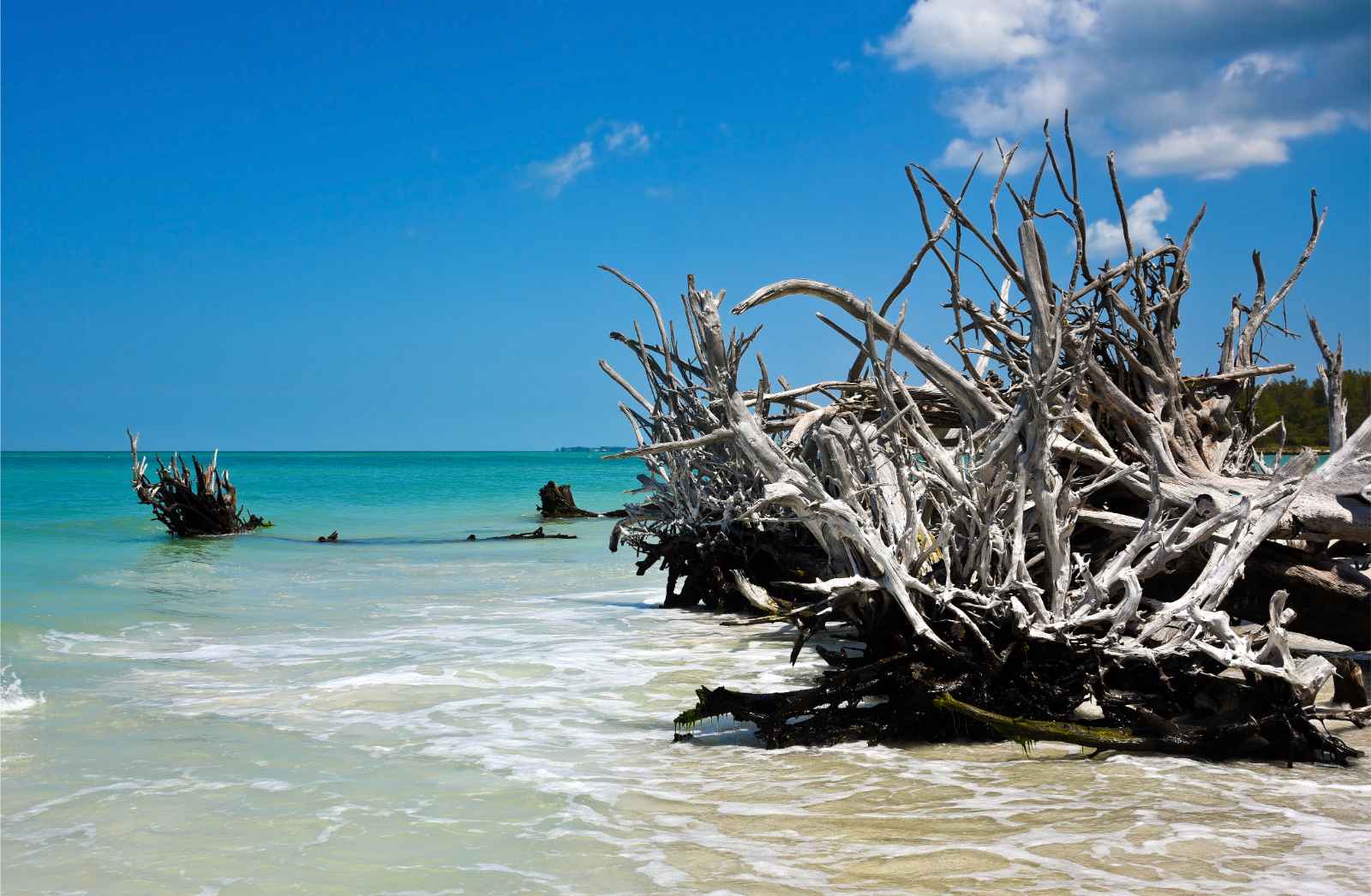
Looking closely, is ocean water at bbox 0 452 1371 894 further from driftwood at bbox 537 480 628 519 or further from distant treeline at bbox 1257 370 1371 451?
distant treeline at bbox 1257 370 1371 451

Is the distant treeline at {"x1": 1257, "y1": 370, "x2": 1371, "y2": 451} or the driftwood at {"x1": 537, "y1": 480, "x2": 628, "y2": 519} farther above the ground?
the distant treeline at {"x1": 1257, "y1": 370, "x2": 1371, "y2": 451}

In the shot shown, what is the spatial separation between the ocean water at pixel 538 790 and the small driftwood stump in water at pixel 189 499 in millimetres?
11339

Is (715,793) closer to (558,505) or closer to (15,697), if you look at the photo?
(15,697)

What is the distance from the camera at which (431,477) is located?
210 feet

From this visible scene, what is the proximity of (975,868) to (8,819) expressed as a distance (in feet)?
11.4

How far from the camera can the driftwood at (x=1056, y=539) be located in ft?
15.1

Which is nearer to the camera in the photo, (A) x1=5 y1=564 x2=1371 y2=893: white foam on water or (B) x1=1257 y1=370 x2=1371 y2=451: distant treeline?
(A) x1=5 y1=564 x2=1371 y2=893: white foam on water

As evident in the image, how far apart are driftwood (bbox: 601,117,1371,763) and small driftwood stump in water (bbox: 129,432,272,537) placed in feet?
51.3

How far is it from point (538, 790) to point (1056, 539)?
7.66 ft

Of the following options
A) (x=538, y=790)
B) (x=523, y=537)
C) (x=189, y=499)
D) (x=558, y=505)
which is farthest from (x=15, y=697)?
(x=558, y=505)

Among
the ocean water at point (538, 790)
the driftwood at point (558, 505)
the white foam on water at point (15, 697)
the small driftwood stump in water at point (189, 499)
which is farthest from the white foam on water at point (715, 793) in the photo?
the driftwood at point (558, 505)

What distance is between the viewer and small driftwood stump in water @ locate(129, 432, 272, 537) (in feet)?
65.0

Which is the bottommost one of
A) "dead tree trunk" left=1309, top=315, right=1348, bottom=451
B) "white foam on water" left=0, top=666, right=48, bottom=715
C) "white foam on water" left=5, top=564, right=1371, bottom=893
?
"white foam on water" left=0, top=666, right=48, bottom=715

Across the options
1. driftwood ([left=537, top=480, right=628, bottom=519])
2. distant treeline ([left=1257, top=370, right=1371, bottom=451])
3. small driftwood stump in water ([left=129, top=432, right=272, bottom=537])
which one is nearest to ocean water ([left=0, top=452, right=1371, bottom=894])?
small driftwood stump in water ([left=129, top=432, right=272, bottom=537])
